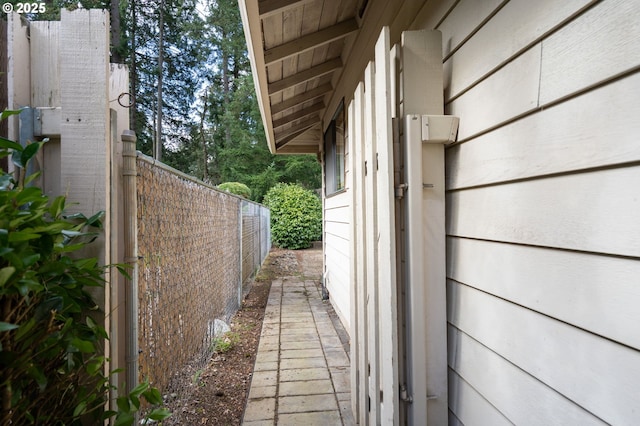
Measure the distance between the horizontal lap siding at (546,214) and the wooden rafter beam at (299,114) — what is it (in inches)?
158

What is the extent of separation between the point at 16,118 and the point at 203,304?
2286 mm

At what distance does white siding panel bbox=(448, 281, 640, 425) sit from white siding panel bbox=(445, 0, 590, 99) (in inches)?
32.6

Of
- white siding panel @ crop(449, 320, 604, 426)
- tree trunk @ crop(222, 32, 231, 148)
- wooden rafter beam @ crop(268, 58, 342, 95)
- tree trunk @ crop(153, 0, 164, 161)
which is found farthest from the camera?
tree trunk @ crop(222, 32, 231, 148)

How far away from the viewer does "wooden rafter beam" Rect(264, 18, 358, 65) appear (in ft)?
9.75

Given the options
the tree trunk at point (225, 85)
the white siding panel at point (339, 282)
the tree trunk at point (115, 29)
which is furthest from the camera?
the tree trunk at point (225, 85)

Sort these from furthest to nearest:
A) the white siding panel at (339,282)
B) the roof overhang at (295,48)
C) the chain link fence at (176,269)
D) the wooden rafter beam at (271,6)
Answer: the white siding panel at (339,282)
the roof overhang at (295,48)
the wooden rafter beam at (271,6)
the chain link fence at (176,269)

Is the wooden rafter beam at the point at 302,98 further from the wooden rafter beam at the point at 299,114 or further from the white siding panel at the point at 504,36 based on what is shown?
the white siding panel at the point at 504,36

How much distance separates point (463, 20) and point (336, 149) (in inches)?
129

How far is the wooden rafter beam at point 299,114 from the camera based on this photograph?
5.30m

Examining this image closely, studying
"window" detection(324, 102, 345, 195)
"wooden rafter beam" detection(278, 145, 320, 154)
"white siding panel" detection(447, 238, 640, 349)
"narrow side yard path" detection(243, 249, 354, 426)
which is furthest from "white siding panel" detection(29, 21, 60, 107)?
"wooden rafter beam" detection(278, 145, 320, 154)

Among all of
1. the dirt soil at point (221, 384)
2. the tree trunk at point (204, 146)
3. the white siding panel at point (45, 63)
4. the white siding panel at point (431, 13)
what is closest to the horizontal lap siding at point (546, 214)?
the white siding panel at point (431, 13)

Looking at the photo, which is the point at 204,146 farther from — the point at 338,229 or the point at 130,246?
the point at 130,246

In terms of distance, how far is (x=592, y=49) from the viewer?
0.83m

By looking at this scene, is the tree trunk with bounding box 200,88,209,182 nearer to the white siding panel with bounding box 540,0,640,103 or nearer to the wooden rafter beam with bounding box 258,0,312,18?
the wooden rafter beam with bounding box 258,0,312,18
